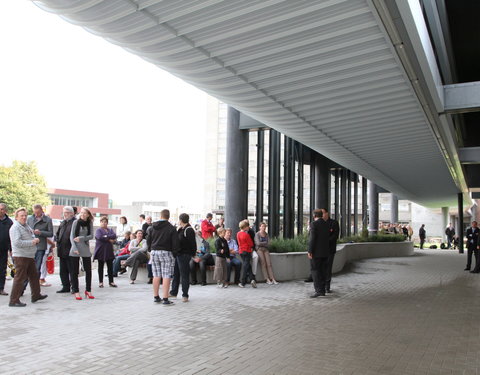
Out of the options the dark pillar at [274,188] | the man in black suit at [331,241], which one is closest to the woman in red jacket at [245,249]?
the man in black suit at [331,241]

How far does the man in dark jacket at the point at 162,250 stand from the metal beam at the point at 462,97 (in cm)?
727

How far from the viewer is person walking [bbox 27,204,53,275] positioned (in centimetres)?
901

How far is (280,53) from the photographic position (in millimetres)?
7309

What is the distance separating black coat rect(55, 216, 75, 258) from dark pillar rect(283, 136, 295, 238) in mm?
11775

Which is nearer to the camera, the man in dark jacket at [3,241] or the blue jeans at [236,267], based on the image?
the man in dark jacket at [3,241]

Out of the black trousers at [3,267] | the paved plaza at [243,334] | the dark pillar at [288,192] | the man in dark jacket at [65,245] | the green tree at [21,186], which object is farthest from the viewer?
the green tree at [21,186]

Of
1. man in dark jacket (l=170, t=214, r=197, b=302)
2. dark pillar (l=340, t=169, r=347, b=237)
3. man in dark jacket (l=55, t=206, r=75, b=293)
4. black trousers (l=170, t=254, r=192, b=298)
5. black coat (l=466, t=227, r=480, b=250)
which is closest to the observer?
black trousers (l=170, t=254, r=192, b=298)

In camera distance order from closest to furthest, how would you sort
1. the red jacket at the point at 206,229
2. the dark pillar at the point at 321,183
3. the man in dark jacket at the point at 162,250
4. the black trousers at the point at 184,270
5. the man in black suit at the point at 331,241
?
the man in dark jacket at the point at 162,250 < the black trousers at the point at 184,270 < the man in black suit at the point at 331,241 < the red jacket at the point at 206,229 < the dark pillar at the point at 321,183

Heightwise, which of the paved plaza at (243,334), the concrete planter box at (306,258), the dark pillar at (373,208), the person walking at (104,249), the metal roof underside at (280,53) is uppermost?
A: the metal roof underside at (280,53)

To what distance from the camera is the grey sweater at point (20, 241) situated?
7.55 m

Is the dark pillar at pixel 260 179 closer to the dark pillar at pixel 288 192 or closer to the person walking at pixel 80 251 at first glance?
the dark pillar at pixel 288 192

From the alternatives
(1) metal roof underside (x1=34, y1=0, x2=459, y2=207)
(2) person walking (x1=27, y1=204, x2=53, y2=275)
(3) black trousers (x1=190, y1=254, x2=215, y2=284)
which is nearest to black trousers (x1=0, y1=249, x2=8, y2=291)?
(2) person walking (x1=27, y1=204, x2=53, y2=275)

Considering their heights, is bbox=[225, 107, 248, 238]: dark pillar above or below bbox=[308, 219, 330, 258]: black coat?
above

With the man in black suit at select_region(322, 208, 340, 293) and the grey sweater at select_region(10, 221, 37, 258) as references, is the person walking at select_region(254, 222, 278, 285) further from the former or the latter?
the grey sweater at select_region(10, 221, 37, 258)
